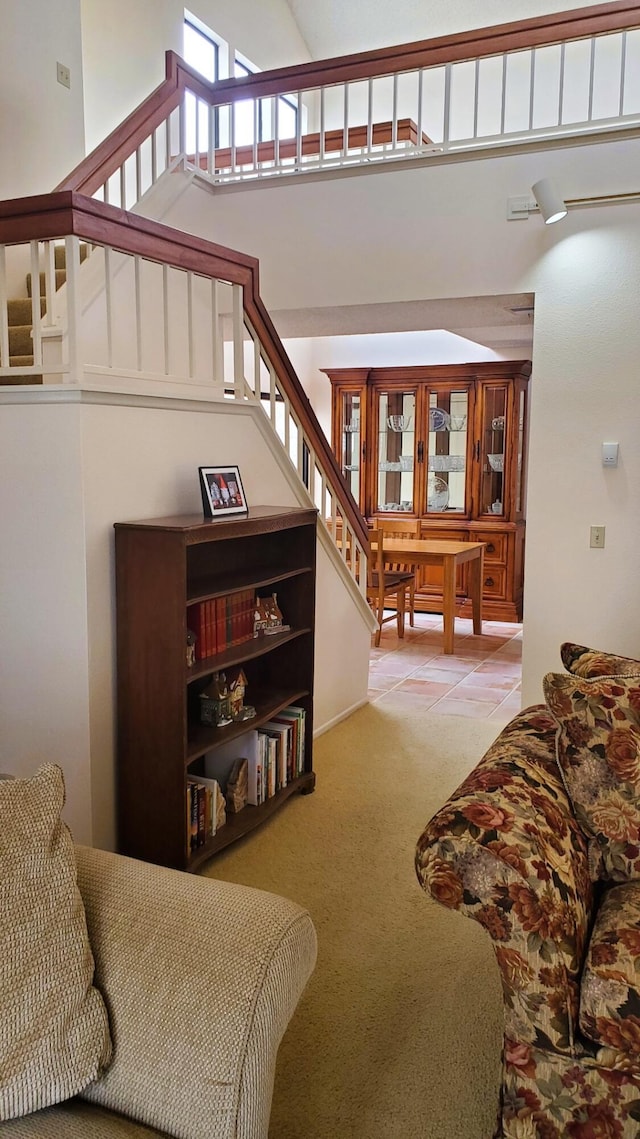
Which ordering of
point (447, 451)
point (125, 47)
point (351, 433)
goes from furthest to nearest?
point (351, 433)
point (447, 451)
point (125, 47)

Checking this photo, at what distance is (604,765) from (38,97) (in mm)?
4649

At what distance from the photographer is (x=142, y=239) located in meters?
2.63

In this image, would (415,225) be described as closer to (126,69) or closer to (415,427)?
(126,69)

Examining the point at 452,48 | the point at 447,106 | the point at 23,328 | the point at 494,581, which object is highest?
the point at 452,48

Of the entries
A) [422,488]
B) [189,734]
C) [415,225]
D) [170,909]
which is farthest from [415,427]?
[170,909]

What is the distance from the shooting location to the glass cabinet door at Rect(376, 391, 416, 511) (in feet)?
24.7

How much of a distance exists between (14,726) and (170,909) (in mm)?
1480

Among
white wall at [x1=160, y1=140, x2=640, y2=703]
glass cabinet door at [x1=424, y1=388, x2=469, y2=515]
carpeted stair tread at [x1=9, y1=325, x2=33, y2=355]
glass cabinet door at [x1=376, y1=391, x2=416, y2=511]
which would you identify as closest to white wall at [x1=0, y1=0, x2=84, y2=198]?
carpeted stair tread at [x1=9, y1=325, x2=33, y2=355]

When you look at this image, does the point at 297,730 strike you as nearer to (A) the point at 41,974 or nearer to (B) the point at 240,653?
(B) the point at 240,653

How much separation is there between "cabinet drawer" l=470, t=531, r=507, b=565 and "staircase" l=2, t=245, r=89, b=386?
405 cm

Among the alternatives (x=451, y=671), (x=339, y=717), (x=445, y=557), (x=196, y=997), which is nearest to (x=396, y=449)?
(x=445, y=557)

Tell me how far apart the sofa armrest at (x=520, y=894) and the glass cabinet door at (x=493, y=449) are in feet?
18.6

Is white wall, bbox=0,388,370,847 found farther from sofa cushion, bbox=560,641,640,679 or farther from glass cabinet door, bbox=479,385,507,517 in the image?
glass cabinet door, bbox=479,385,507,517

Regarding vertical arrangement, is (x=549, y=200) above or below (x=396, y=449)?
above
